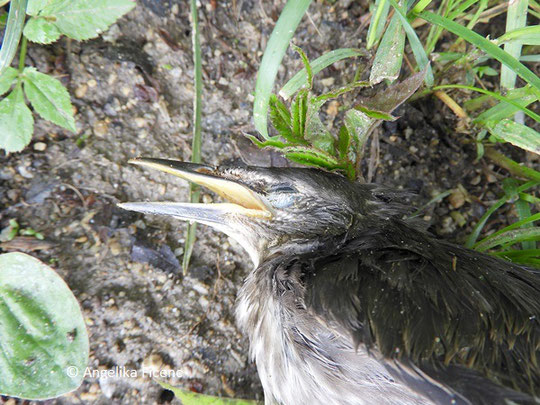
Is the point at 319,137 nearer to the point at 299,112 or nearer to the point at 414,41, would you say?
the point at 299,112

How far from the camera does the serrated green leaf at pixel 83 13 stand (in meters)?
1.48

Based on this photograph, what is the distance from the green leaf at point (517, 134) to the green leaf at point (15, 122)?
1.61 meters

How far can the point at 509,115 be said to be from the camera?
62.7 inches

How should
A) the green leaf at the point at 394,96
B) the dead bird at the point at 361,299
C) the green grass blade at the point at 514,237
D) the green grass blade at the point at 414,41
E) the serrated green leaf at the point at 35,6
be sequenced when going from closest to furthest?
the dead bird at the point at 361,299 → the green leaf at the point at 394,96 → the green grass blade at the point at 414,41 → the serrated green leaf at the point at 35,6 → the green grass blade at the point at 514,237

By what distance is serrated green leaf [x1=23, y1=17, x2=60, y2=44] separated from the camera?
147 cm

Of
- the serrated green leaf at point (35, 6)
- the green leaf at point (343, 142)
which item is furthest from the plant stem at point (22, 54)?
the green leaf at point (343, 142)

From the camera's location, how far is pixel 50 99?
58.3 inches

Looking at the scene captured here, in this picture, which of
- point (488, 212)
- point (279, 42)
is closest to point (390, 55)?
point (279, 42)

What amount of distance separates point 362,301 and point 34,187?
1.23m

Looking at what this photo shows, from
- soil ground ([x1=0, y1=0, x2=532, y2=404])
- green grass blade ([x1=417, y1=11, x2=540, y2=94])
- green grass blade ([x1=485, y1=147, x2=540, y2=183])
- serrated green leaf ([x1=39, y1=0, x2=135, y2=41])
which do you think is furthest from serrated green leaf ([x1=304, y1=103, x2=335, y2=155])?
green grass blade ([x1=485, y1=147, x2=540, y2=183])

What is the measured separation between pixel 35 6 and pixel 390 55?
1177 millimetres

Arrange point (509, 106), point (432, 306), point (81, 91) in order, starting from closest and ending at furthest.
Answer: point (432, 306), point (509, 106), point (81, 91)

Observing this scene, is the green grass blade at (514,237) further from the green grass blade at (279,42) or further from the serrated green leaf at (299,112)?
the green grass blade at (279,42)

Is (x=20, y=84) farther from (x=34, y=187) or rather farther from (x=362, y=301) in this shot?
(x=362, y=301)
